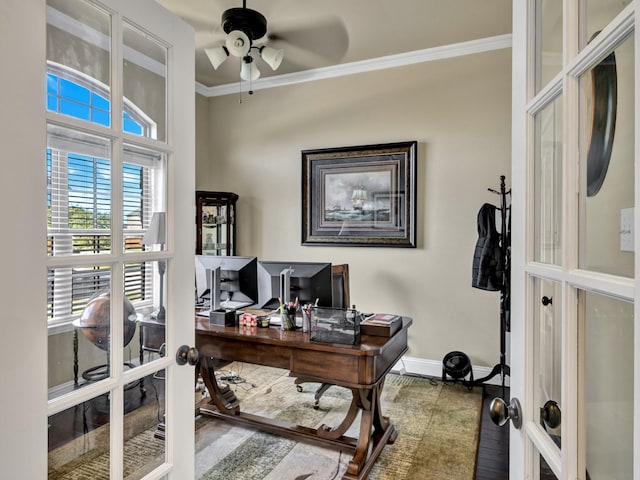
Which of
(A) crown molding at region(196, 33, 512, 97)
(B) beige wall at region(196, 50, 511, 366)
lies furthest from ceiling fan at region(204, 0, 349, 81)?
(B) beige wall at region(196, 50, 511, 366)

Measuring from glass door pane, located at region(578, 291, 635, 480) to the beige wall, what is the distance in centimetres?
302

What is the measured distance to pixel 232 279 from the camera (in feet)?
8.57

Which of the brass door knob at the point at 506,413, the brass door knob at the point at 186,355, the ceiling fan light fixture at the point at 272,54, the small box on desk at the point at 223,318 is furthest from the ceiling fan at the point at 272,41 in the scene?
the brass door knob at the point at 506,413

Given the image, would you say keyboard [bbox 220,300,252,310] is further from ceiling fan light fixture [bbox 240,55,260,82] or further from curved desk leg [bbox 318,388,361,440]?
ceiling fan light fixture [bbox 240,55,260,82]

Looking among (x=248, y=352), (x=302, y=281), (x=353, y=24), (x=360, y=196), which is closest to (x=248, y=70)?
(x=353, y=24)

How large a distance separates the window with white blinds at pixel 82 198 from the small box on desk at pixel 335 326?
1163 mm

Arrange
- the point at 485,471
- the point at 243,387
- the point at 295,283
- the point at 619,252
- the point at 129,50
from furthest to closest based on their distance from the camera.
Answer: the point at 243,387 < the point at 295,283 < the point at 485,471 < the point at 129,50 < the point at 619,252

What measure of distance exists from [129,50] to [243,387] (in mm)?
2931

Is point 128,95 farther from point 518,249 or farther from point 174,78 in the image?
point 518,249

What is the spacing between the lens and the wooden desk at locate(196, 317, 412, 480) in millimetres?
1991

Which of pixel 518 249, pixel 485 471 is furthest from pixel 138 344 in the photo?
pixel 485 471

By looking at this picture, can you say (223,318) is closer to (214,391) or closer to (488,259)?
(214,391)

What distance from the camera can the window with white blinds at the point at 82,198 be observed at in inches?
34.4

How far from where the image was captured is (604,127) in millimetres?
632
